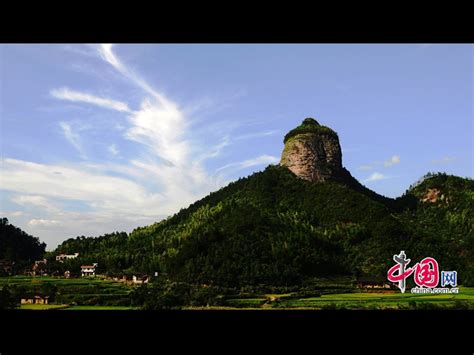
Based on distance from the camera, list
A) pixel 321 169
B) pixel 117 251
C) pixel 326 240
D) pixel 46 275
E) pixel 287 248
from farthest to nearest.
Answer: pixel 321 169 → pixel 326 240 → pixel 287 248 → pixel 117 251 → pixel 46 275

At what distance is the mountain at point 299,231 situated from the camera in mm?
13539

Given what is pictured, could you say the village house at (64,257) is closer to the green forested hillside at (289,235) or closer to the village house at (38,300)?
the green forested hillside at (289,235)

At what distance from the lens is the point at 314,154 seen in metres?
25.8

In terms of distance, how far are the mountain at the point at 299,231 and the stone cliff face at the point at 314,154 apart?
0.06m

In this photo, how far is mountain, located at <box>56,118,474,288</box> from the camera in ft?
44.4

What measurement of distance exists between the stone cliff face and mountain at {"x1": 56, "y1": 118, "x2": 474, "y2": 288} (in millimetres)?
59

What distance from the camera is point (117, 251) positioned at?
1377 centimetres

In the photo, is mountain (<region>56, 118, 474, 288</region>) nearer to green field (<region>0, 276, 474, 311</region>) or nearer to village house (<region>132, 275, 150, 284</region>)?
village house (<region>132, 275, 150, 284</region>)

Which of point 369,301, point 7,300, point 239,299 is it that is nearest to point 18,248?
point 7,300

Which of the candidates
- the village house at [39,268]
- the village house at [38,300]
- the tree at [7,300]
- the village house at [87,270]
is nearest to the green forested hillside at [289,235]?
the village house at [87,270]
